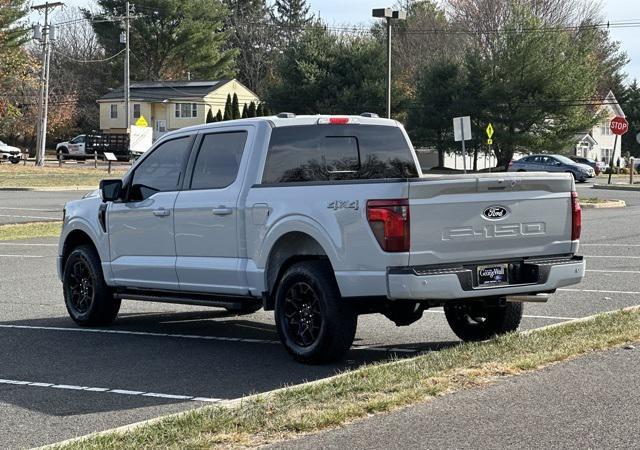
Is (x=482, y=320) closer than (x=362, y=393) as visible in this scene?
No

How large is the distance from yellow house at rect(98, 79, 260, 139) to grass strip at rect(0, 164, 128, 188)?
2684 centimetres

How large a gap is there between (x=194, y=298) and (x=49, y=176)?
4250 centimetres

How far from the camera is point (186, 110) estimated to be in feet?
289

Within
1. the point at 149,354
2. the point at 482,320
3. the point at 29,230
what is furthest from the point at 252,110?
the point at 149,354

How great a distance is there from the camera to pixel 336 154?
986 centimetres

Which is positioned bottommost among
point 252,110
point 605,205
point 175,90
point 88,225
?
point 605,205

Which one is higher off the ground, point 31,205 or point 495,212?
point 495,212

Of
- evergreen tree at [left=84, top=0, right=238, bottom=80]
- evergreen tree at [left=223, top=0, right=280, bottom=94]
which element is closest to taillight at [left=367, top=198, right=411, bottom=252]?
evergreen tree at [left=84, top=0, right=238, bottom=80]

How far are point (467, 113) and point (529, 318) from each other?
53.2m

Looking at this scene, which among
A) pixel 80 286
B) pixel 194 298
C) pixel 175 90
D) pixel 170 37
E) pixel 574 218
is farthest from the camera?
pixel 170 37

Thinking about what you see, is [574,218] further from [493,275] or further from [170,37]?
[170,37]

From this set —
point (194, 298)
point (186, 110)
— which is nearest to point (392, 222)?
point (194, 298)

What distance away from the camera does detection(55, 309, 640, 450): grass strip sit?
6.03 m

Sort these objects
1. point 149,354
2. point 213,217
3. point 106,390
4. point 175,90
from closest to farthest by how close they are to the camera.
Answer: point 106,390
point 149,354
point 213,217
point 175,90
